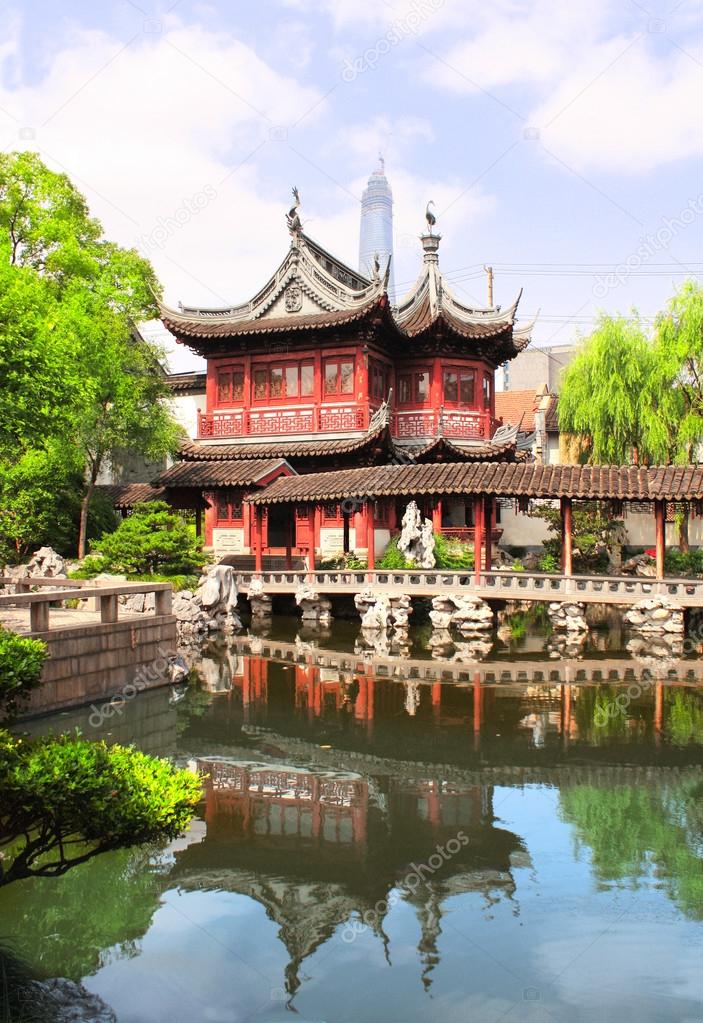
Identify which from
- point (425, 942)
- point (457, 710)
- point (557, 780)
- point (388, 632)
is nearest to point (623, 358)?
point (388, 632)

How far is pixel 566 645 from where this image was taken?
59.6ft

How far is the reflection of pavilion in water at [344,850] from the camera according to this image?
617 cm

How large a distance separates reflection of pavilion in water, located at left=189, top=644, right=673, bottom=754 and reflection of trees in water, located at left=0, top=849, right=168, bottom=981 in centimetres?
435

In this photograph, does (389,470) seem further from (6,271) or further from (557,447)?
(557,447)

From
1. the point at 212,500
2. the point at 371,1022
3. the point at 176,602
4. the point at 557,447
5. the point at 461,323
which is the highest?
the point at 461,323

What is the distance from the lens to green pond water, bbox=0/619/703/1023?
5.27 m

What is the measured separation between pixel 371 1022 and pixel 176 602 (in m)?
15.3

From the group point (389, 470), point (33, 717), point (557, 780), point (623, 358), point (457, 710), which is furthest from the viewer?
point (623, 358)

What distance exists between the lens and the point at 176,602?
1959 centimetres

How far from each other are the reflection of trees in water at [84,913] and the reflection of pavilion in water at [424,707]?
4.35m

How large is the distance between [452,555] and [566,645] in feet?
17.5

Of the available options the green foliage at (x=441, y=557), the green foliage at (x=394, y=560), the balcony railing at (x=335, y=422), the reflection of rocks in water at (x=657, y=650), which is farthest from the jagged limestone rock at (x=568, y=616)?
the balcony railing at (x=335, y=422)

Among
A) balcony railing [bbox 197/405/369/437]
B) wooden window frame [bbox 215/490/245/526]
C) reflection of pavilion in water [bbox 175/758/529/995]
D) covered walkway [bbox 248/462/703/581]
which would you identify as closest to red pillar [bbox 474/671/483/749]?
reflection of pavilion in water [bbox 175/758/529/995]

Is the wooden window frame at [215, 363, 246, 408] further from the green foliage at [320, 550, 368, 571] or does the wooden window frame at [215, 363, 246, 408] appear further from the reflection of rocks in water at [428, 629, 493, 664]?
the reflection of rocks in water at [428, 629, 493, 664]
